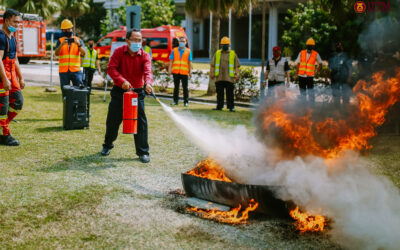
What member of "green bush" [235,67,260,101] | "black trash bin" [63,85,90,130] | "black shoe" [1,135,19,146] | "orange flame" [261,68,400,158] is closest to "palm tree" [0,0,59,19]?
"green bush" [235,67,260,101]

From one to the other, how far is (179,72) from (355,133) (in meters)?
8.62

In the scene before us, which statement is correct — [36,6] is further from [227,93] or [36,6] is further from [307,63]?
[307,63]

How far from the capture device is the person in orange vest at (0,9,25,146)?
275 inches

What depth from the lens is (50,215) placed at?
448 cm

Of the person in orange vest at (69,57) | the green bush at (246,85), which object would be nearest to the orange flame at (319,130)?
the person in orange vest at (69,57)

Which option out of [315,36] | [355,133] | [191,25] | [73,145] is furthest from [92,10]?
[355,133]

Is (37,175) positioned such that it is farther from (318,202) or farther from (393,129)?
(393,129)

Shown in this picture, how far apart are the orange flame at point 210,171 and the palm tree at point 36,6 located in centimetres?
3410

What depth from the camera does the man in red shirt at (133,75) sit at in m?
6.50

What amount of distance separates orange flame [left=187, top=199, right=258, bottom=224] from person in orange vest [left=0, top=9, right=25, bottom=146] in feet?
13.2

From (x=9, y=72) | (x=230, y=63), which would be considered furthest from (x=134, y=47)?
(x=230, y=63)

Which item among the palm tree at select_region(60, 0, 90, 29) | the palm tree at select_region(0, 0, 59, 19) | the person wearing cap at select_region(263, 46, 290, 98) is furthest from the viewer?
the palm tree at select_region(60, 0, 90, 29)

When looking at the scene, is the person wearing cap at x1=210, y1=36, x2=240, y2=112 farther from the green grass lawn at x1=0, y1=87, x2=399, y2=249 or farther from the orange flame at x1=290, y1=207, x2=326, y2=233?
the orange flame at x1=290, y1=207, x2=326, y2=233

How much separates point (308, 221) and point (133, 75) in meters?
3.43
